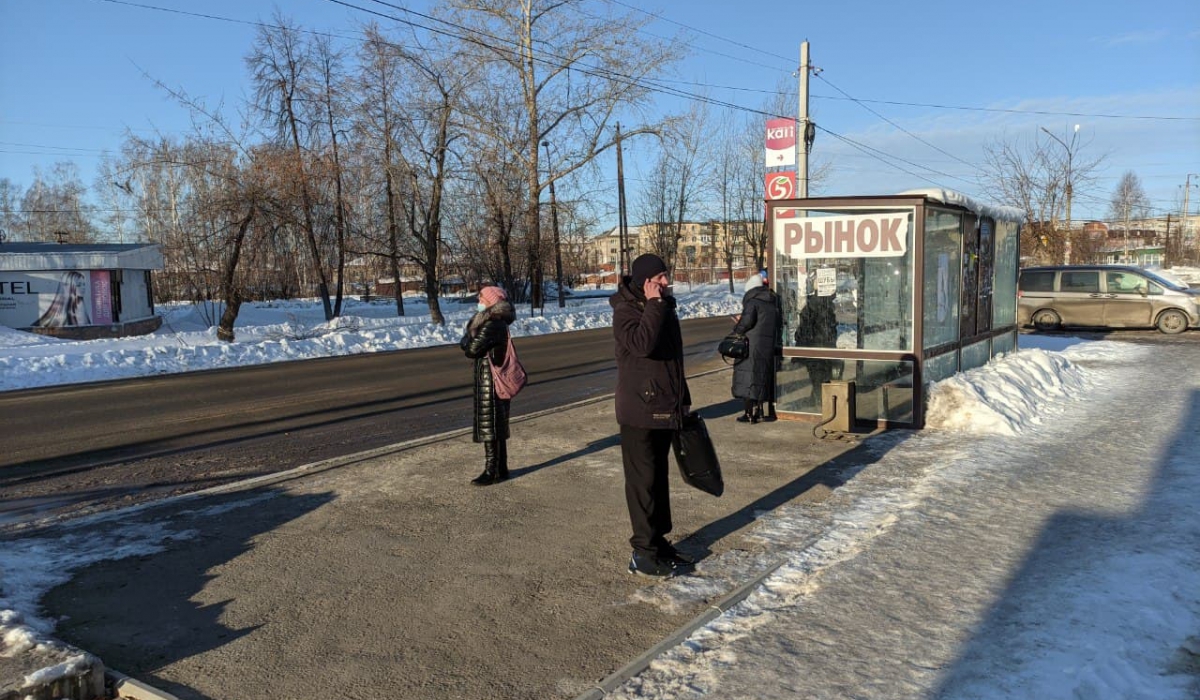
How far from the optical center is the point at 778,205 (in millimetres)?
9609

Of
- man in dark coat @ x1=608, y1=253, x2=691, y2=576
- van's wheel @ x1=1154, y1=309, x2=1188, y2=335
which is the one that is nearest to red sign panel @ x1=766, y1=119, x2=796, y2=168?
man in dark coat @ x1=608, y1=253, x2=691, y2=576

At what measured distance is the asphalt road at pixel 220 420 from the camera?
7717 mm

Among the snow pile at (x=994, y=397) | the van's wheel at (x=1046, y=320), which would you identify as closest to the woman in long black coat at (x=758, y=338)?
the snow pile at (x=994, y=397)

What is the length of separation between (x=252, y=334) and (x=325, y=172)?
237 inches

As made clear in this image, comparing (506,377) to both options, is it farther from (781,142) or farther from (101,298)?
(101,298)

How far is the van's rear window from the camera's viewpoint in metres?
22.0

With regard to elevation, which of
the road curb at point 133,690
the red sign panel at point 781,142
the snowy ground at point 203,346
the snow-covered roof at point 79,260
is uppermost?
the red sign panel at point 781,142

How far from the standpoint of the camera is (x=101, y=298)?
31719mm

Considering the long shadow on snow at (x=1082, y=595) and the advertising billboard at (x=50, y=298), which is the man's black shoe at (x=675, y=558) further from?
the advertising billboard at (x=50, y=298)

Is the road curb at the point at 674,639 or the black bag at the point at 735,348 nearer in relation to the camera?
the road curb at the point at 674,639

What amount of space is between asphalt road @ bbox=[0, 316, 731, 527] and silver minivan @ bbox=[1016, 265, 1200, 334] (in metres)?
10.3

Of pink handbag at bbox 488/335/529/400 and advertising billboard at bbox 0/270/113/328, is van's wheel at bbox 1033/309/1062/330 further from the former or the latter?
advertising billboard at bbox 0/270/113/328

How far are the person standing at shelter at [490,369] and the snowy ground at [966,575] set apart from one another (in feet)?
7.69

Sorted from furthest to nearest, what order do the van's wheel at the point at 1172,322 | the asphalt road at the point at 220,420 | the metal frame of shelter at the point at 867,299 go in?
the van's wheel at the point at 1172,322
the metal frame of shelter at the point at 867,299
the asphalt road at the point at 220,420
